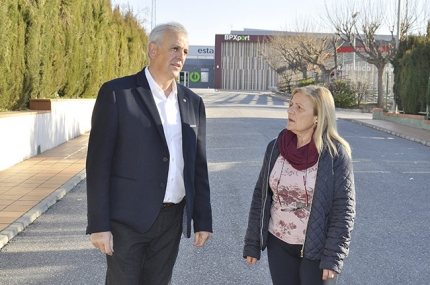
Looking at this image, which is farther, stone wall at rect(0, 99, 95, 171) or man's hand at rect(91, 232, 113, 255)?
stone wall at rect(0, 99, 95, 171)

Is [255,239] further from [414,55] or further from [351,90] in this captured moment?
[351,90]

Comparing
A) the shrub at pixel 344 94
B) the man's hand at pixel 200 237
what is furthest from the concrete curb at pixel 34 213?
the shrub at pixel 344 94

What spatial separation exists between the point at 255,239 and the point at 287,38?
212ft

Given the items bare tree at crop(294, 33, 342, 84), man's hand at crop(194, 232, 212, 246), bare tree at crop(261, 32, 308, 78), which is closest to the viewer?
man's hand at crop(194, 232, 212, 246)

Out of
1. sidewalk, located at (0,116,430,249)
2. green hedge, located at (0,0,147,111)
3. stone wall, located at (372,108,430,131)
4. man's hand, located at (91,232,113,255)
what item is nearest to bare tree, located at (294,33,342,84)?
stone wall, located at (372,108,430,131)

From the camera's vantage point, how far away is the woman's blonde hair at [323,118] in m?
3.19

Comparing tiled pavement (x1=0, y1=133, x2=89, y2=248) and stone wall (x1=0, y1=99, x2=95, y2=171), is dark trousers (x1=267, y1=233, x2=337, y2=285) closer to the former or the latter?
tiled pavement (x1=0, y1=133, x2=89, y2=248)

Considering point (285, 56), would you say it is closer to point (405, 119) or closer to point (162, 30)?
point (405, 119)

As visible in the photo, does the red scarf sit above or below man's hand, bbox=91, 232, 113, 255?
above

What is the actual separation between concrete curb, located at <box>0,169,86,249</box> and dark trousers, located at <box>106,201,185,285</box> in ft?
10.5

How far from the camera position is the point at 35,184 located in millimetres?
8953

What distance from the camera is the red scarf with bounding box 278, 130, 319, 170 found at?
318cm

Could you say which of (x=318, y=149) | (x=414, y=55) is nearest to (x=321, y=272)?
(x=318, y=149)

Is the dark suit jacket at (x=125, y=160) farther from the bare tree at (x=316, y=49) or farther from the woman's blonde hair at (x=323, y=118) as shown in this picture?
the bare tree at (x=316, y=49)
